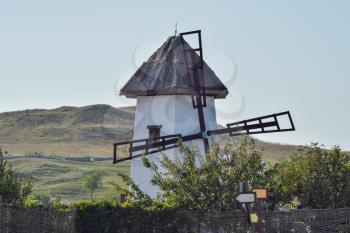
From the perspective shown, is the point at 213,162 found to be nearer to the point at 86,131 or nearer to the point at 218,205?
the point at 218,205

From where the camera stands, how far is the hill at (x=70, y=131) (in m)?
132

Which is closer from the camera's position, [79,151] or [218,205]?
[218,205]

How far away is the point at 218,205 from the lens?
2588 cm

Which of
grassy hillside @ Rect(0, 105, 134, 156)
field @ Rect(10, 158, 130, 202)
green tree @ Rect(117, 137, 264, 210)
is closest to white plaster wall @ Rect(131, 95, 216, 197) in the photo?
green tree @ Rect(117, 137, 264, 210)

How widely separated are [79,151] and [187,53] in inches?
3908

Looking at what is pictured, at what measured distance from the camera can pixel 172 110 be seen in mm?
31641

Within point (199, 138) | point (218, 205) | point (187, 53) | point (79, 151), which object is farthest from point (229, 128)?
point (79, 151)

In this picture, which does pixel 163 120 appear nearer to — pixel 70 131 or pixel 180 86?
pixel 180 86

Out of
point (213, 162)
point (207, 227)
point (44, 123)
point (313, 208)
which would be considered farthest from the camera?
point (44, 123)

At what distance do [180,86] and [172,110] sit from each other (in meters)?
1.03

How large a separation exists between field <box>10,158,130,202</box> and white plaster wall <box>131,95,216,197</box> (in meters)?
45.0

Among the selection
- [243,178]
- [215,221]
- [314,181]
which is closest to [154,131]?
[243,178]

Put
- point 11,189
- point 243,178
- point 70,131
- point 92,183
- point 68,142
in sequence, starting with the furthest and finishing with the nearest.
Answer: point 70,131 < point 68,142 < point 92,183 < point 11,189 < point 243,178

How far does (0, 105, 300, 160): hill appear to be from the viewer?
132 m
